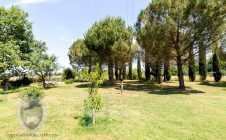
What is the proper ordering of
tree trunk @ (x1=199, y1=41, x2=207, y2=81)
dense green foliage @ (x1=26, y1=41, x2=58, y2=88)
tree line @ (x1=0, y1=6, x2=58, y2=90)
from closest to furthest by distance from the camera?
tree trunk @ (x1=199, y1=41, x2=207, y2=81), tree line @ (x1=0, y1=6, x2=58, y2=90), dense green foliage @ (x1=26, y1=41, x2=58, y2=88)

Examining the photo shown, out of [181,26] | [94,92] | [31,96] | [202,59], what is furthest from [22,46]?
[202,59]

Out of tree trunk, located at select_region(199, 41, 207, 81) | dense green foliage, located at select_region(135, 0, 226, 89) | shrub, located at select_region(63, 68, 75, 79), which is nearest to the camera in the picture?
dense green foliage, located at select_region(135, 0, 226, 89)

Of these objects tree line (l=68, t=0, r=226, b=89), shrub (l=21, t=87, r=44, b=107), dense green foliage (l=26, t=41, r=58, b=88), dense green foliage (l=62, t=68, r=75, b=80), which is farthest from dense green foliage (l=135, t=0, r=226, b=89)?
dense green foliage (l=62, t=68, r=75, b=80)

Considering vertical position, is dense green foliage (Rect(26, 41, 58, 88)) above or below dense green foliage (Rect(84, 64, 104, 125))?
above

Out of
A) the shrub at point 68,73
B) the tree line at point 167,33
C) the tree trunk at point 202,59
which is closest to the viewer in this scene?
the tree line at point 167,33

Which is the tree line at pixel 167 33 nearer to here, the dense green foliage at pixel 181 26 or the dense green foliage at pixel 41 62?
the dense green foliage at pixel 181 26

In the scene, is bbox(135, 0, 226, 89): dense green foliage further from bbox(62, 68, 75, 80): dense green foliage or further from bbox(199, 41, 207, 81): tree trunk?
bbox(62, 68, 75, 80): dense green foliage

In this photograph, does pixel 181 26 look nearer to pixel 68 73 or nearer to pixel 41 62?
pixel 41 62

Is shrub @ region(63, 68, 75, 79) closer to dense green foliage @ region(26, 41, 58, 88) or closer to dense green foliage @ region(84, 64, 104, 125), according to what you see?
dense green foliage @ region(26, 41, 58, 88)

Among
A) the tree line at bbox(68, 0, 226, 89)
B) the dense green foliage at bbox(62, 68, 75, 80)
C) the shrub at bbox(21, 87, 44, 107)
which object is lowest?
the shrub at bbox(21, 87, 44, 107)

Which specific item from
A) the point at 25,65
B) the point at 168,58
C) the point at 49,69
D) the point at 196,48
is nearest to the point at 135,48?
the point at 168,58

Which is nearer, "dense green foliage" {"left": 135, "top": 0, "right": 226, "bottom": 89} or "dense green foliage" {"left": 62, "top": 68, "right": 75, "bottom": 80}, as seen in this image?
"dense green foliage" {"left": 135, "top": 0, "right": 226, "bottom": 89}

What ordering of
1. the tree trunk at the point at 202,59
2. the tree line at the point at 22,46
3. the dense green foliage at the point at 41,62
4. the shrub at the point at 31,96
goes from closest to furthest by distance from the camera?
the shrub at the point at 31,96, the tree trunk at the point at 202,59, the tree line at the point at 22,46, the dense green foliage at the point at 41,62

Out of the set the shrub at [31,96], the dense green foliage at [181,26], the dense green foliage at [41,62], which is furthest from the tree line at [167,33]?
the shrub at [31,96]
